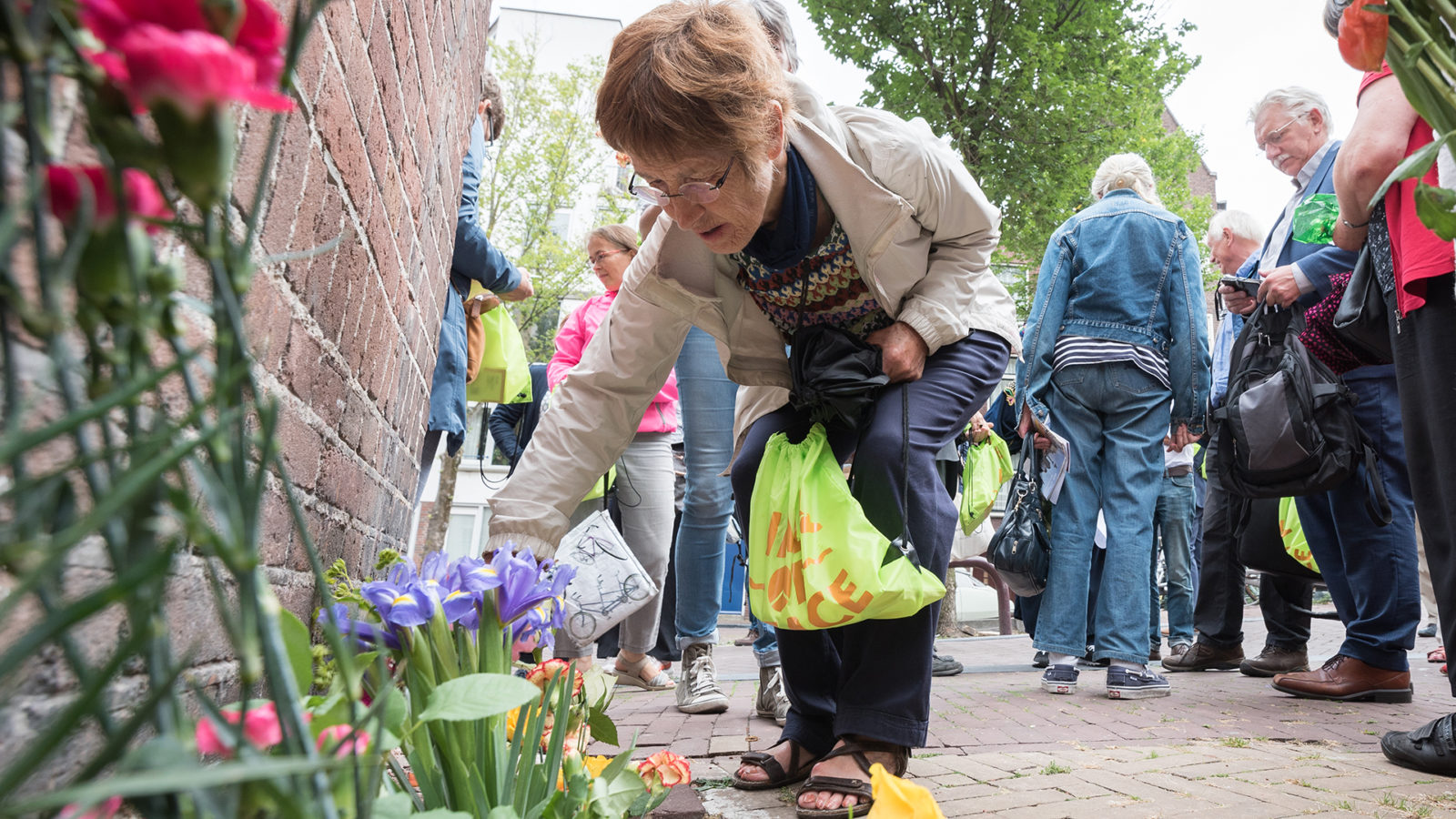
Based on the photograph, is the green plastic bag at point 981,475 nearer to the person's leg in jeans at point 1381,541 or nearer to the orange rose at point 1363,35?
the person's leg in jeans at point 1381,541

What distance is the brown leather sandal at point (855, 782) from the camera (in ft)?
6.79

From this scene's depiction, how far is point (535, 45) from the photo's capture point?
20.4 metres

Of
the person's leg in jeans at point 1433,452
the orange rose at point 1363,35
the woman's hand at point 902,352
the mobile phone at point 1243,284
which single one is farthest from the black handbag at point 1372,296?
→ the orange rose at point 1363,35

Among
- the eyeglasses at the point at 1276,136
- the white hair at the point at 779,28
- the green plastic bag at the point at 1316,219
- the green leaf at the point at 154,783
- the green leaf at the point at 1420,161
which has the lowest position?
the green leaf at the point at 154,783

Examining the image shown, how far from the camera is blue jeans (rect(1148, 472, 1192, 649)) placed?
6141mm

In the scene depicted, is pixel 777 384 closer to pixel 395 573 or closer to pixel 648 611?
pixel 395 573

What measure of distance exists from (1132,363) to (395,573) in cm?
349

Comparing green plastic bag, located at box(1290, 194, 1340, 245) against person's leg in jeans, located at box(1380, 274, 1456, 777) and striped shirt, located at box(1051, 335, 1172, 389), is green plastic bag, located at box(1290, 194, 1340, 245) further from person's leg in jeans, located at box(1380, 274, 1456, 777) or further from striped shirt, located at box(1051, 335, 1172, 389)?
person's leg in jeans, located at box(1380, 274, 1456, 777)

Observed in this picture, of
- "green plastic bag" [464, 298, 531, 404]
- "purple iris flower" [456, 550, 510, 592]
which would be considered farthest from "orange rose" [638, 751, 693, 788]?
"green plastic bag" [464, 298, 531, 404]

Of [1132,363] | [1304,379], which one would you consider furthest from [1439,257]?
[1132,363]

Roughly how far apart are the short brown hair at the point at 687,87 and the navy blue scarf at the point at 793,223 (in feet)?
0.52

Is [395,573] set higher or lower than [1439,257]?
lower

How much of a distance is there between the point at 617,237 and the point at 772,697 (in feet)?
7.82

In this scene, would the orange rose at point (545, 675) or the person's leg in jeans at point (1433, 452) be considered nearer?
the orange rose at point (545, 675)
